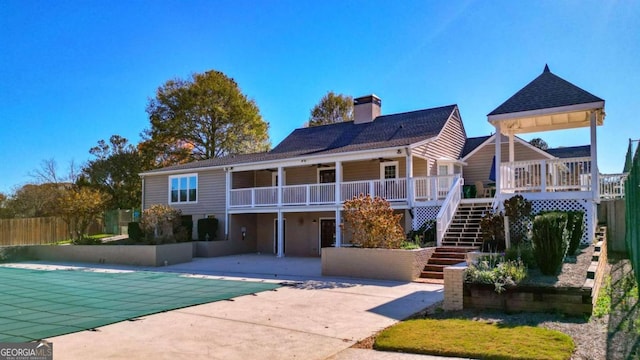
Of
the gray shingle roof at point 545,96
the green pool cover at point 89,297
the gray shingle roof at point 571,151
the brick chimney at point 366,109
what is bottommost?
the green pool cover at point 89,297

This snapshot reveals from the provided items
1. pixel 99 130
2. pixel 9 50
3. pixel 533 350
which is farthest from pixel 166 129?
pixel 533 350

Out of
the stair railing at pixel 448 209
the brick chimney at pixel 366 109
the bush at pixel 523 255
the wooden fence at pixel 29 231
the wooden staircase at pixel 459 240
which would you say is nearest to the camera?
the bush at pixel 523 255

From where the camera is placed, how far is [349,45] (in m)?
17.4

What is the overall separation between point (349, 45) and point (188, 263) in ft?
36.0

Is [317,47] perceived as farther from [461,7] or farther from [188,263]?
[188,263]

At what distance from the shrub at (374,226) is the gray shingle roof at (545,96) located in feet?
14.6

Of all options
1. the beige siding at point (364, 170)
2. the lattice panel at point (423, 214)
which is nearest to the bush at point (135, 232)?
the beige siding at point (364, 170)

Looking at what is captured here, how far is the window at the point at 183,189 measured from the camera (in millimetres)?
24156

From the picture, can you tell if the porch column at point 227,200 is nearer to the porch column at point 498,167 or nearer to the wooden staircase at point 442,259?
the wooden staircase at point 442,259

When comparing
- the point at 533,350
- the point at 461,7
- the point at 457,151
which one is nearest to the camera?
the point at 533,350

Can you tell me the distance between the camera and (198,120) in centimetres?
3719

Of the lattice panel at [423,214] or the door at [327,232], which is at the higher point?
the lattice panel at [423,214]

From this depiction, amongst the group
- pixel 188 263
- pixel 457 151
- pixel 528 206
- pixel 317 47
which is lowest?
pixel 188 263

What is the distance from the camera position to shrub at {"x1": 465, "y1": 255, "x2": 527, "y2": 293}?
7737 mm
